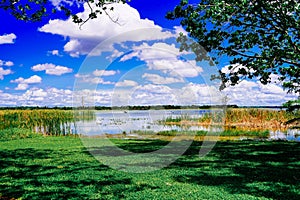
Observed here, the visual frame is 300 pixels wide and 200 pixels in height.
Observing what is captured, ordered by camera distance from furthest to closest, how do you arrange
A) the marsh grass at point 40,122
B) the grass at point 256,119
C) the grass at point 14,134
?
the grass at point 256,119 → the marsh grass at point 40,122 → the grass at point 14,134

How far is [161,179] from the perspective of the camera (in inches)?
343

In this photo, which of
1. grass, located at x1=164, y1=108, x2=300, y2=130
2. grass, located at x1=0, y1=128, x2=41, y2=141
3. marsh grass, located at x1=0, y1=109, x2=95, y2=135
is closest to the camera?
grass, located at x1=0, y1=128, x2=41, y2=141

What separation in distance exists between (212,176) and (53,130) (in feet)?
75.3

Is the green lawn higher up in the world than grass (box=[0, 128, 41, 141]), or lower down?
lower down

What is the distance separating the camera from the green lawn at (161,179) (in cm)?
722

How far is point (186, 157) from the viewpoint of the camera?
12727mm

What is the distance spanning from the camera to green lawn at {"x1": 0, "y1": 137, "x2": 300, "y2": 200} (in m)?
7.22

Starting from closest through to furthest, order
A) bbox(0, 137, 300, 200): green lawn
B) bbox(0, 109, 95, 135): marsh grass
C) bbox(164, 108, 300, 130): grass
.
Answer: bbox(0, 137, 300, 200): green lawn < bbox(0, 109, 95, 135): marsh grass < bbox(164, 108, 300, 130): grass

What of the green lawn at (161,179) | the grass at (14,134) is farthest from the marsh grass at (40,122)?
the green lawn at (161,179)

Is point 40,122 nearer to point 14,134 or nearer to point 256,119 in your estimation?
point 14,134

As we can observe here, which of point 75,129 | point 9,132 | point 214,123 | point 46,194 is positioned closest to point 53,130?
point 75,129

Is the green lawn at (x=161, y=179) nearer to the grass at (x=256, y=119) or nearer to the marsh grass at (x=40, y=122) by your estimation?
the marsh grass at (x=40, y=122)

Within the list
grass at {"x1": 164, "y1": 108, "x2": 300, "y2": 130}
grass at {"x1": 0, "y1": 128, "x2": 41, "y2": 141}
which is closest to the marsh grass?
grass at {"x1": 0, "y1": 128, "x2": 41, "y2": 141}

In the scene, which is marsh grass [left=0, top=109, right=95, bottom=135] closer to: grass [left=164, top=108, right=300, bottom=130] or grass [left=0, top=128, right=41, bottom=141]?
grass [left=0, top=128, right=41, bottom=141]
